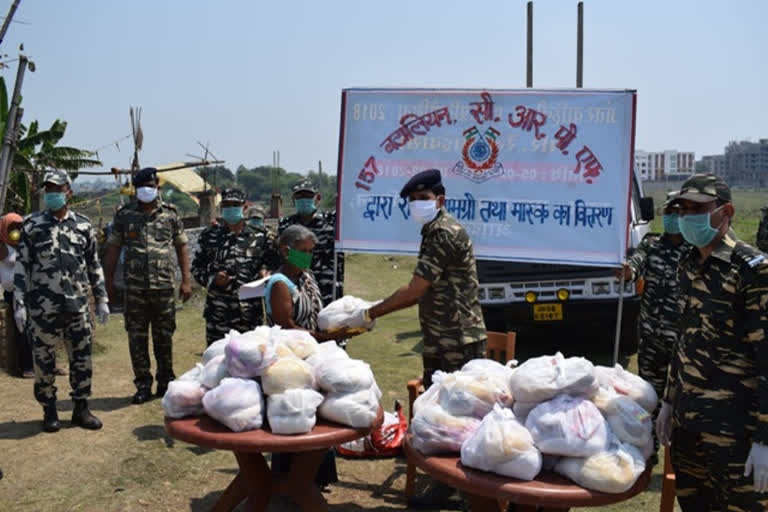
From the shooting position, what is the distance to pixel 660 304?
5.10 m

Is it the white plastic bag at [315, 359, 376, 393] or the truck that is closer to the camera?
the white plastic bag at [315, 359, 376, 393]

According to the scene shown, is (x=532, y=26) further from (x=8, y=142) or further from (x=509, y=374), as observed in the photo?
(x=509, y=374)

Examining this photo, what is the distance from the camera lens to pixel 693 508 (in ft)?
10.1

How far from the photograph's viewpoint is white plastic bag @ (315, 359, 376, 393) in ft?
10.9

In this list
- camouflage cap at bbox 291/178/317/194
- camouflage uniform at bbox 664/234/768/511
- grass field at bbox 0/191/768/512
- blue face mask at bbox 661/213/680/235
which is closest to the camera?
camouflage uniform at bbox 664/234/768/511

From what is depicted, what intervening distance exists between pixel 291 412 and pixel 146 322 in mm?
3700

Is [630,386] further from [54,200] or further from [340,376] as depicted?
[54,200]

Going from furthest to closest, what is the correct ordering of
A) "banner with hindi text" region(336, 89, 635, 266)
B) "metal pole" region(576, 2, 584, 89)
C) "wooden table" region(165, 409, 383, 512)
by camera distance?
1. "metal pole" region(576, 2, 584, 89)
2. "banner with hindi text" region(336, 89, 635, 266)
3. "wooden table" region(165, 409, 383, 512)

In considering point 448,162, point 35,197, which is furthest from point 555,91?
point 35,197

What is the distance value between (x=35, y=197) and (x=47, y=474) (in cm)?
678

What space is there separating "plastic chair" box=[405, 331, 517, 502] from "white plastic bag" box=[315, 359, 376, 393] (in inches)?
39.6

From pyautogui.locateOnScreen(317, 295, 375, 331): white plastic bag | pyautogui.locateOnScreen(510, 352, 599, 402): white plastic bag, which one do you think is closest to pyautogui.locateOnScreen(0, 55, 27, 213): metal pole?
pyautogui.locateOnScreen(317, 295, 375, 331): white plastic bag

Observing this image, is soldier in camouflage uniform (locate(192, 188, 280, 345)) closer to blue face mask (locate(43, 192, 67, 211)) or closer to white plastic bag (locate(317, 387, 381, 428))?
blue face mask (locate(43, 192, 67, 211))

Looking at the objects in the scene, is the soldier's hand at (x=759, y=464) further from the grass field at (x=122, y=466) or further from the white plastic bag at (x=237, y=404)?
the white plastic bag at (x=237, y=404)
